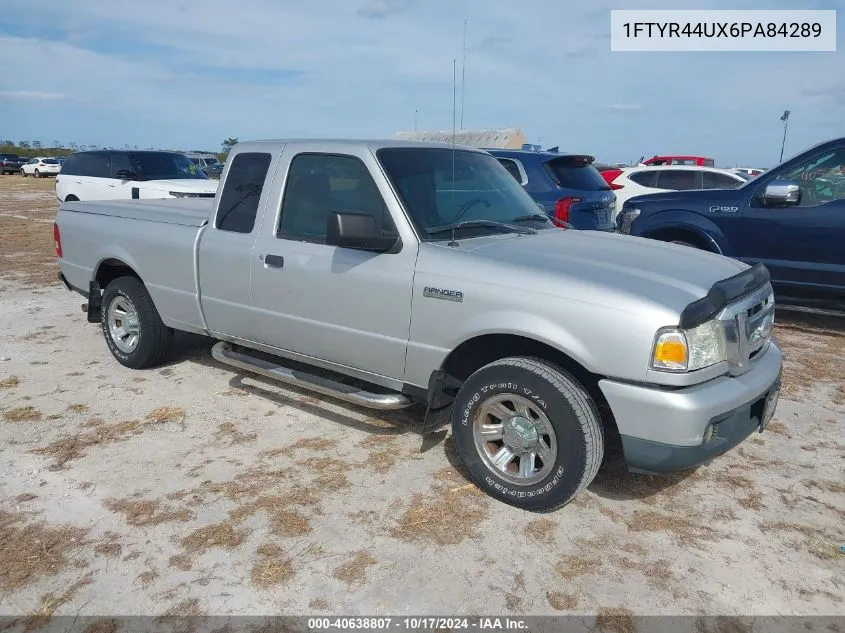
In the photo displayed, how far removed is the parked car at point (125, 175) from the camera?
1237cm

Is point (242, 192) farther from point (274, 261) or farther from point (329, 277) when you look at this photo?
point (329, 277)

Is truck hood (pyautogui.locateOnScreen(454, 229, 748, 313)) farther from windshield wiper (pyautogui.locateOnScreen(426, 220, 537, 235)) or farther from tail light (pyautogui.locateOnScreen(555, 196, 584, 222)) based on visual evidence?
tail light (pyautogui.locateOnScreen(555, 196, 584, 222))

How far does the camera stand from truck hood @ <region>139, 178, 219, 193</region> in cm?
1148

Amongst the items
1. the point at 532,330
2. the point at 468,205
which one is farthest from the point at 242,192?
the point at 532,330

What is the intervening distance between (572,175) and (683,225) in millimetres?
1627

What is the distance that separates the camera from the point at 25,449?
4113mm

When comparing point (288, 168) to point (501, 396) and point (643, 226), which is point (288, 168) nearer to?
point (501, 396)

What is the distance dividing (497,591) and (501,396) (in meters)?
0.97

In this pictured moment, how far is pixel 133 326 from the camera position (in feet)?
18.1

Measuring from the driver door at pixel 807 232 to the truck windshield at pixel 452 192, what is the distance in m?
3.66

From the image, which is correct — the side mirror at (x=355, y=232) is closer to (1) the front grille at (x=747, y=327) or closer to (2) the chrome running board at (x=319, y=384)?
(2) the chrome running board at (x=319, y=384)

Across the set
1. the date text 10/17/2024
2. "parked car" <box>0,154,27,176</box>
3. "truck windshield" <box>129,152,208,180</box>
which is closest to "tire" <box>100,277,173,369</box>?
the date text 10/17/2024

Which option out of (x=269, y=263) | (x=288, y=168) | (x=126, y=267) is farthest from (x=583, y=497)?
(x=126, y=267)

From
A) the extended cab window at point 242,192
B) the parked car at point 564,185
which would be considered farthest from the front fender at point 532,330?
the parked car at point 564,185
